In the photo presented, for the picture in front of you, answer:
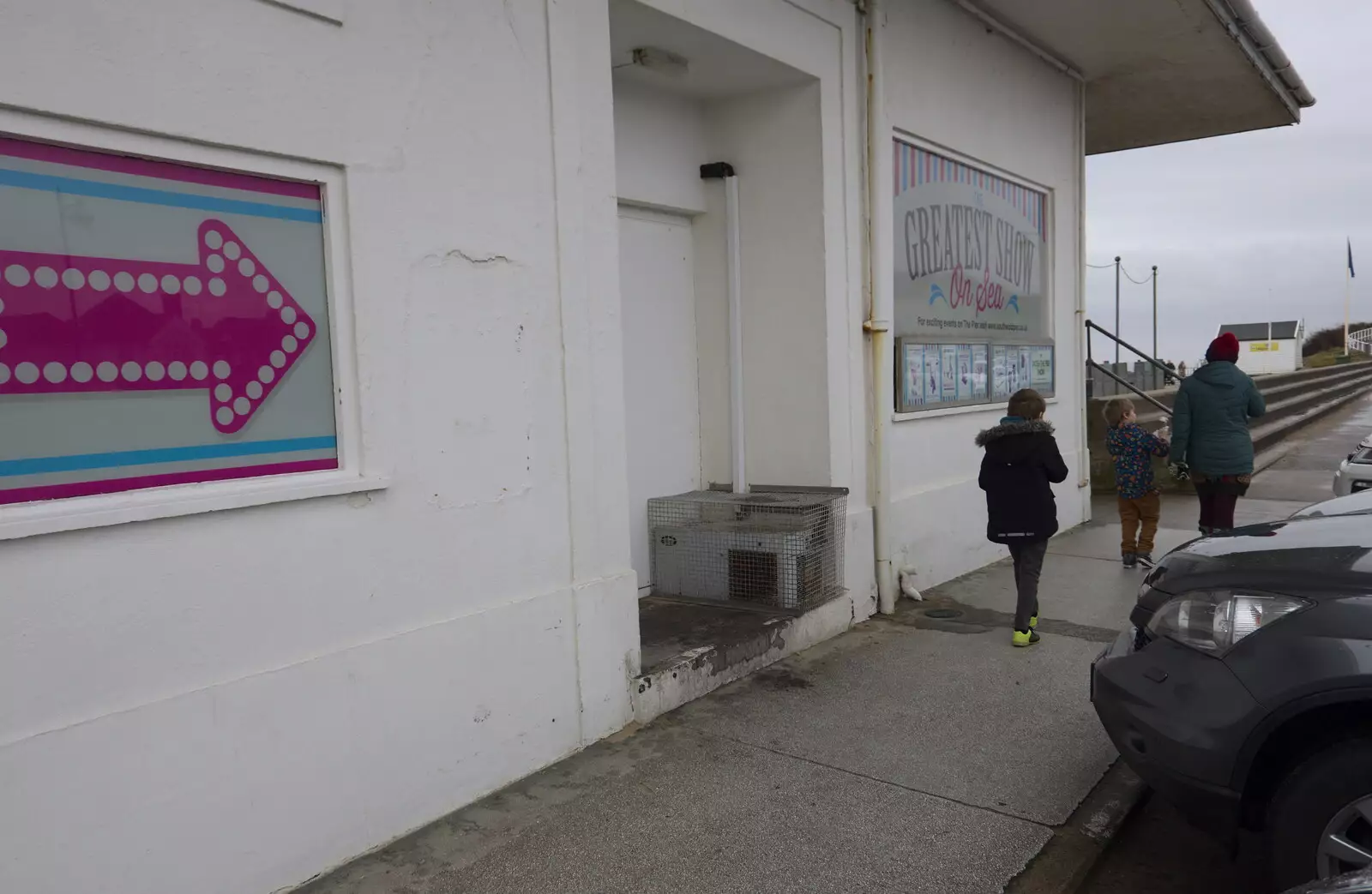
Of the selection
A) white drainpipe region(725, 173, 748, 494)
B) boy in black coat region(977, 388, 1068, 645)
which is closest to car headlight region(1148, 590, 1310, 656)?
boy in black coat region(977, 388, 1068, 645)

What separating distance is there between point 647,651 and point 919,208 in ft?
14.1

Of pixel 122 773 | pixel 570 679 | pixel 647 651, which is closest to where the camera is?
pixel 122 773

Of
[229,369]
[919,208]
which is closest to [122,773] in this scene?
[229,369]

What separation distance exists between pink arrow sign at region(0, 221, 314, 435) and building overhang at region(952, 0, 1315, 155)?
20.7ft

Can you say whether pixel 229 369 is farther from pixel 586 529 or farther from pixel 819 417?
pixel 819 417

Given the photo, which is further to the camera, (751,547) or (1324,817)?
(751,547)

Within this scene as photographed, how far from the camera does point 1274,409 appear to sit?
19969 millimetres

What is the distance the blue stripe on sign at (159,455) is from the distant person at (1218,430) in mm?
6259

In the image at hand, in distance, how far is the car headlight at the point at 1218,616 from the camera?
9.45 feet

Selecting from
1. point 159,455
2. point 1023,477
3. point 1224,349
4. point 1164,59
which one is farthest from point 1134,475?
point 159,455

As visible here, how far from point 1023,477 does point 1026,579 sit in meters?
0.64

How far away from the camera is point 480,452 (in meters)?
4.04

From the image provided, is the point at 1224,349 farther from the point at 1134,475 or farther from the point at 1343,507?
the point at 1343,507

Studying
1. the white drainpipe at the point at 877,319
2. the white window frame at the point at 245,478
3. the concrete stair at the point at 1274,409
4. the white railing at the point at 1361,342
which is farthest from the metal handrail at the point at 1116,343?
the white railing at the point at 1361,342
